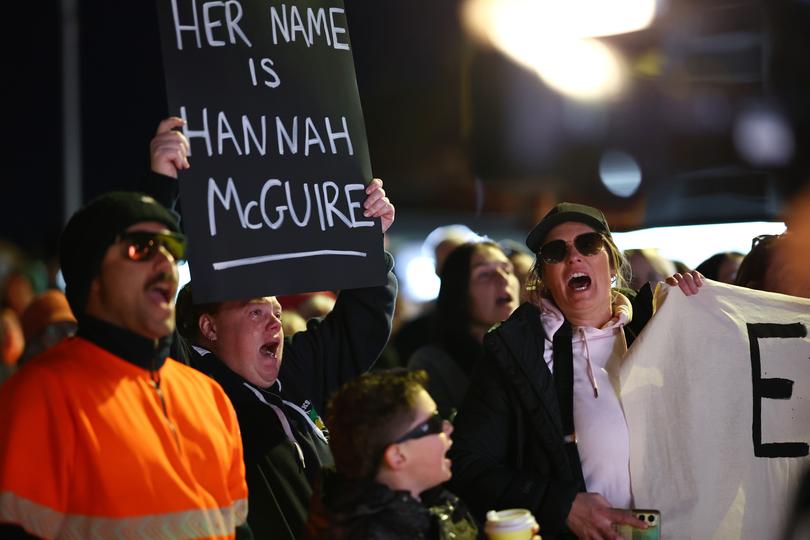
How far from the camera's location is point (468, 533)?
292 cm

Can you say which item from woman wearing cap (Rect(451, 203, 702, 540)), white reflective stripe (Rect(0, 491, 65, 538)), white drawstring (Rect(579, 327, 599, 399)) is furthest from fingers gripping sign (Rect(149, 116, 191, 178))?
white drawstring (Rect(579, 327, 599, 399))

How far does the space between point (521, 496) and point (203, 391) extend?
3.89 feet

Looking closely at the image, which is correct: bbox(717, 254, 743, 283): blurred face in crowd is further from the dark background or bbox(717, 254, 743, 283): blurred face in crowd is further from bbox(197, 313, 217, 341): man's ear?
bbox(197, 313, 217, 341): man's ear

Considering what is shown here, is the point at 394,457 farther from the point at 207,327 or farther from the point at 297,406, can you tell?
the point at 207,327

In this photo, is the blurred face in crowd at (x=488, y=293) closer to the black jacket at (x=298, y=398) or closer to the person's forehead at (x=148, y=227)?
the black jacket at (x=298, y=398)

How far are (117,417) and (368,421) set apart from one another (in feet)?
2.20

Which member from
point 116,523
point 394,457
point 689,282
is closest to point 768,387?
point 689,282

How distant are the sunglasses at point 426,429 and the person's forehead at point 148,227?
830 millimetres

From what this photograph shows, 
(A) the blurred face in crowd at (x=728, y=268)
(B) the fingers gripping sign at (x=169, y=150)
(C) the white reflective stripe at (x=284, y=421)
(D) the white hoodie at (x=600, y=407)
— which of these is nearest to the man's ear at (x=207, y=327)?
(C) the white reflective stripe at (x=284, y=421)

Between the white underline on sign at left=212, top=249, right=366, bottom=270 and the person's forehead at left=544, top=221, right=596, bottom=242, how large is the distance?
2.40ft

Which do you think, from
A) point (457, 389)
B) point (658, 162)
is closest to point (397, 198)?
point (658, 162)

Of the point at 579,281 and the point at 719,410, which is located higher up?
the point at 579,281

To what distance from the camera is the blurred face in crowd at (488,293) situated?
5.34m

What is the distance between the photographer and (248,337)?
3.59m
